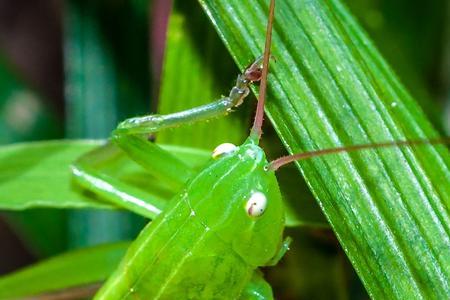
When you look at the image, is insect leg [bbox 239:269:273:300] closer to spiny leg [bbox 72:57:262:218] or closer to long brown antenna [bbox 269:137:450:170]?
spiny leg [bbox 72:57:262:218]

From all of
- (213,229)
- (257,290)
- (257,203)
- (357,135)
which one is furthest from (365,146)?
(257,290)

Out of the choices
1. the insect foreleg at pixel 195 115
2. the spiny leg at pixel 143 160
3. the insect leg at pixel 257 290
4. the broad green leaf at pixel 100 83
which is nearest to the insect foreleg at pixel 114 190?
the spiny leg at pixel 143 160

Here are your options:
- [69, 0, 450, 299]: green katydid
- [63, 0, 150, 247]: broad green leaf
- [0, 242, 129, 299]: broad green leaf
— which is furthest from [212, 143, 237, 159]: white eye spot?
[63, 0, 150, 247]: broad green leaf

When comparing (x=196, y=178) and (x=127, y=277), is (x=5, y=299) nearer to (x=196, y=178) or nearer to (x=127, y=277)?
(x=127, y=277)

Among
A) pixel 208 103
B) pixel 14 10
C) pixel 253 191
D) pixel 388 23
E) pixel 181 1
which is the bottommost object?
pixel 253 191

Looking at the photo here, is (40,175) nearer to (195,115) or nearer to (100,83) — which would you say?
(195,115)

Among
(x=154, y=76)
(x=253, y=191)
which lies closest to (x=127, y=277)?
(x=253, y=191)
